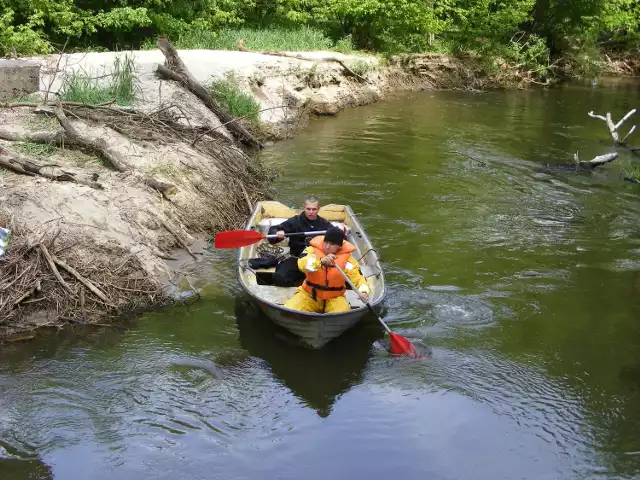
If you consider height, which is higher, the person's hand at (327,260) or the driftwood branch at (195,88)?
the driftwood branch at (195,88)

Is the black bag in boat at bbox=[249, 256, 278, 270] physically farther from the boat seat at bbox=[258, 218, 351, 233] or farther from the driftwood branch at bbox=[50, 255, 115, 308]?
the driftwood branch at bbox=[50, 255, 115, 308]

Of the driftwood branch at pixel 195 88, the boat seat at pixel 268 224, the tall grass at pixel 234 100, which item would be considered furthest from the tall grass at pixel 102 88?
the boat seat at pixel 268 224

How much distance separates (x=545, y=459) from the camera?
5848mm

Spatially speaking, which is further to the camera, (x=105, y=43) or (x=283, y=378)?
(x=105, y=43)

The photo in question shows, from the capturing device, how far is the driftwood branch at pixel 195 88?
569 inches

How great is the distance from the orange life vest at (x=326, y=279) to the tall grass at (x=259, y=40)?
1456cm

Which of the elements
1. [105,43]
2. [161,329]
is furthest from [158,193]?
[105,43]

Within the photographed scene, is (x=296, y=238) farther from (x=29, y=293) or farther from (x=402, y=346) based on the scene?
(x=29, y=293)

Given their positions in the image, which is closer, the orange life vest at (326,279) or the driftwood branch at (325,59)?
the orange life vest at (326,279)

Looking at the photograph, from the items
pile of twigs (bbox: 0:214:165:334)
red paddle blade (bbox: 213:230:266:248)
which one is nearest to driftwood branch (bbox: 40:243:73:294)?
pile of twigs (bbox: 0:214:165:334)

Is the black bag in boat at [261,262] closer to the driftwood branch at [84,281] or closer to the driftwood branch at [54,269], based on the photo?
the driftwood branch at [84,281]

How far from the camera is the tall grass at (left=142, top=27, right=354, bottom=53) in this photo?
20891 millimetres

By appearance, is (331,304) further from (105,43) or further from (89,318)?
(105,43)

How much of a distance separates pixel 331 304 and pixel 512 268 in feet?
11.2
